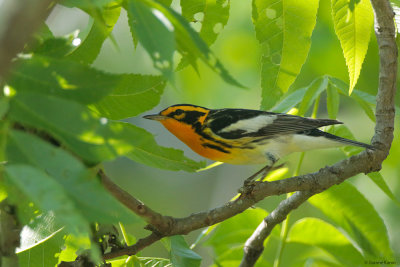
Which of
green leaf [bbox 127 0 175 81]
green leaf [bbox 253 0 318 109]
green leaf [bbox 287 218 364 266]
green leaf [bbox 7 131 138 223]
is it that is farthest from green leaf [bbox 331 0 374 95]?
green leaf [bbox 7 131 138 223]

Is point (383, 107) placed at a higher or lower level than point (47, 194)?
lower

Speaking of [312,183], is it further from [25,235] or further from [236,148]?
[25,235]

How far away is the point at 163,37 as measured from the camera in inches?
65.4

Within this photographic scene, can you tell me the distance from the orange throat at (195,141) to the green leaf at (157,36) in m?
2.94

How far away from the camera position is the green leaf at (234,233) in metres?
3.78

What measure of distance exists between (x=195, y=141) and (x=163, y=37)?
3.22 metres

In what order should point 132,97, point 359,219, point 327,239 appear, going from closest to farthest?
point 132,97, point 359,219, point 327,239

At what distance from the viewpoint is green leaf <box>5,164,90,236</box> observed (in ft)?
4.24

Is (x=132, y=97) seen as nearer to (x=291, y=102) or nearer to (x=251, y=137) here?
(x=291, y=102)

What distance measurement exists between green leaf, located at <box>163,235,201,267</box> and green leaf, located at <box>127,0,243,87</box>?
4.13 feet

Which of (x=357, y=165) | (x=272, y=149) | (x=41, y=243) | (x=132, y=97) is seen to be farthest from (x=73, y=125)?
(x=272, y=149)

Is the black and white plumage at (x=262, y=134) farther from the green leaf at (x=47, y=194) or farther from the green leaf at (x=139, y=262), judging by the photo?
the green leaf at (x=47, y=194)

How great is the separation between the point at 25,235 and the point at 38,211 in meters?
0.25

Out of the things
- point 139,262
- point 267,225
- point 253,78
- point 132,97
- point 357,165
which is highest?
point 253,78
